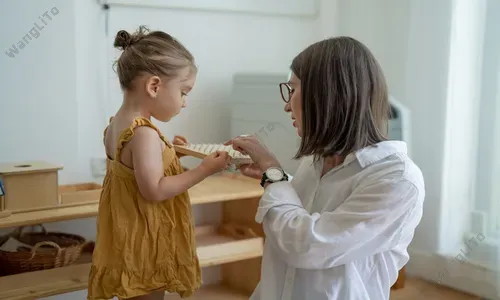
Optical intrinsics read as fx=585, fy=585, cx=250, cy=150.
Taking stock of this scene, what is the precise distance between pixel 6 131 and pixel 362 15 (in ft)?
5.71

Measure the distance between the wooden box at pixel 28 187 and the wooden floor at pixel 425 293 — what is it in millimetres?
1506

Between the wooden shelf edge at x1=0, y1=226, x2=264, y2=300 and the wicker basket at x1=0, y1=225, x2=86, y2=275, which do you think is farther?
the wicker basket at x1=0, y1=225, x2=86, y2=275

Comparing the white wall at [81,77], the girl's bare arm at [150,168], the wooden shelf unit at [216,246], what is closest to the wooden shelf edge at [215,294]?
the wooden shelf unit at [216,246]

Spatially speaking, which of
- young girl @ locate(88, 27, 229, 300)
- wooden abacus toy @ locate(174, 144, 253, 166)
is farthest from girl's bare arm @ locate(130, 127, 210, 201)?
wooden abacus toy @ locate(174, 144, 253, 166)

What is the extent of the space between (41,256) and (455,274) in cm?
174

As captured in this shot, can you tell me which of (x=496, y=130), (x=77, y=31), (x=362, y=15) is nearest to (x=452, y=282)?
(x=496, y=130)

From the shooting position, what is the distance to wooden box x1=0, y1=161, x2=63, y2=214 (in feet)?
5.96

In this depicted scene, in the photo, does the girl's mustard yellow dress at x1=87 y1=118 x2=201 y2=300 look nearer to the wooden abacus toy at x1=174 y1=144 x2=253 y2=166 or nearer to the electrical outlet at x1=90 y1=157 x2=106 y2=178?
the wooden abacus toy at x1=174 y1=144 x2=253 y2=166

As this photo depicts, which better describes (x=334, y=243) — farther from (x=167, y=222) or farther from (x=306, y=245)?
(x=167, y=222)

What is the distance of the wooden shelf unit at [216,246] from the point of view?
180 cm

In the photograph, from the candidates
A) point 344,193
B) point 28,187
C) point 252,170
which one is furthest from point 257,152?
point 28,187

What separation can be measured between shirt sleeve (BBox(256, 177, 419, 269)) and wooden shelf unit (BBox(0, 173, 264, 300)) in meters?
0.89

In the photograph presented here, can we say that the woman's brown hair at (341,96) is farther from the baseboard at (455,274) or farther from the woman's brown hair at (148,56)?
the baseboard at (455,274)

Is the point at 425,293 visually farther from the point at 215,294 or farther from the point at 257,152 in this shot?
the point at 257,152
